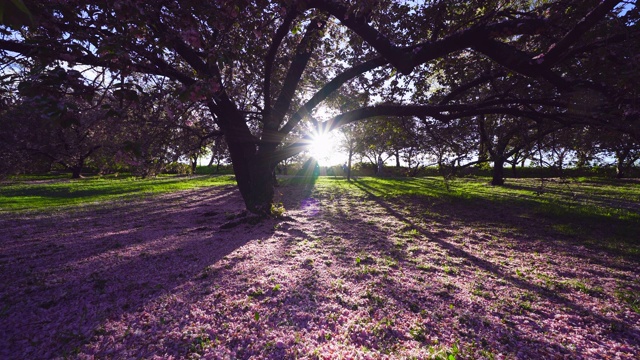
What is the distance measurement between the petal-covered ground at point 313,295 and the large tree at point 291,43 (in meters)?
3.33

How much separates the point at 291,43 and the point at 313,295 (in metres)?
9.57

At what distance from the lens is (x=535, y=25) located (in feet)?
17.6

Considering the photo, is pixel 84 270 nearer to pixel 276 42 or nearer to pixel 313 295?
pixel 313 295

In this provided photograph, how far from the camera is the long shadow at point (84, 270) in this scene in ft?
12.2

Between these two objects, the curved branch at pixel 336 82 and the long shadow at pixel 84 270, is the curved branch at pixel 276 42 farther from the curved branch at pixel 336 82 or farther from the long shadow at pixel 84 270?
the long shadow at pixel 84 270

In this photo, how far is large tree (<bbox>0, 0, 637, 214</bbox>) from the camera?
150 inches

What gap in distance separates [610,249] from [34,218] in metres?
21.7

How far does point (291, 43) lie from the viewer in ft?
34.7

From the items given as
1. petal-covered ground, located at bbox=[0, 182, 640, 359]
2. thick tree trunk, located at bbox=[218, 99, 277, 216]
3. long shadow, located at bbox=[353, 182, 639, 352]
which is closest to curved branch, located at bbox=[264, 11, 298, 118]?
thick tree trunk, located at bbox=[218, 99, 277, 216]

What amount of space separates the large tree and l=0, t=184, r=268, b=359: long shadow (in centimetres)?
352

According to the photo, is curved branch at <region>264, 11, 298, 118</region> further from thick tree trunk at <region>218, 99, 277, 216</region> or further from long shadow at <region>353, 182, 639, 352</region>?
long shadow at <region>353, 182, 639, 352</region>

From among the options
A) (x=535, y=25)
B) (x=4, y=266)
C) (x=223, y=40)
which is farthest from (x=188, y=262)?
(x=535, y=25)

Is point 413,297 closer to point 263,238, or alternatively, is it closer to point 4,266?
point 263,238

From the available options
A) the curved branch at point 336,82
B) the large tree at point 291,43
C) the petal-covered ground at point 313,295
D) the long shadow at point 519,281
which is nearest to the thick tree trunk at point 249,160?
the large tree at point 291,43
